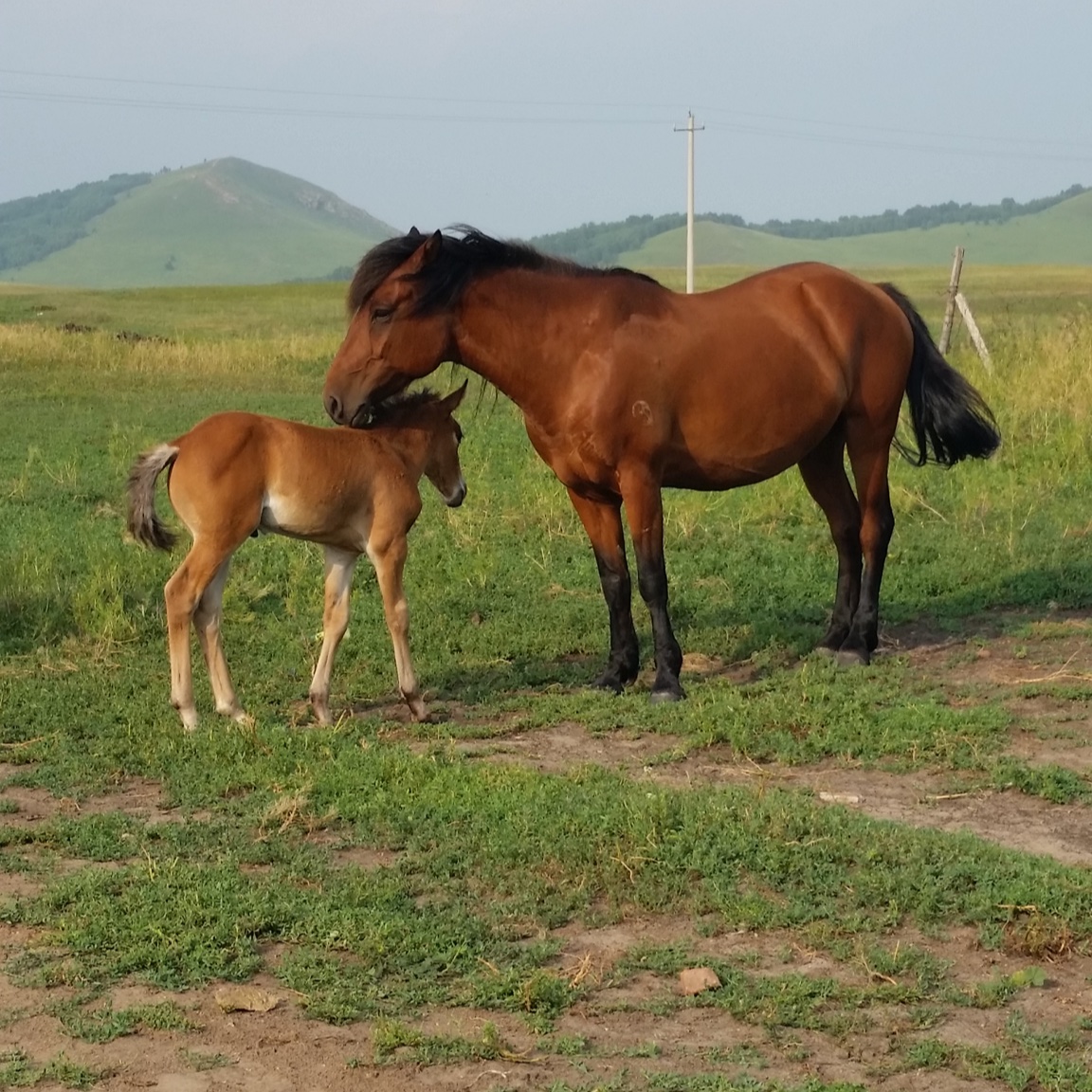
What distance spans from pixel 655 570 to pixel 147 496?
8.59 ft

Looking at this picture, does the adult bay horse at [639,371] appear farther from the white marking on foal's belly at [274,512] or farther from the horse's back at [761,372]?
the white marking on foal's belly at [274,512]

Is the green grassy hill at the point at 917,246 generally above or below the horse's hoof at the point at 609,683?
above

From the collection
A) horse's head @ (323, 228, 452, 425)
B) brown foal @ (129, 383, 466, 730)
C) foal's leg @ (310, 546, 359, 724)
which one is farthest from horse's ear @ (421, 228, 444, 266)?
foal's leg @ (310, 546, 359, 724)

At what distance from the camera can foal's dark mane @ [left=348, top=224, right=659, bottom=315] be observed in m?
7.50

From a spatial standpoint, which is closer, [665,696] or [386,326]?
[386,326]

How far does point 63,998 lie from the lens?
4234 millimetres

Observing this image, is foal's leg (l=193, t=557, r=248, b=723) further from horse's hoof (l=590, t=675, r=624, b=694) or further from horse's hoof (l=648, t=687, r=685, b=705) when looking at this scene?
horse's hoof (l=648, t=687, r=685, b=705)

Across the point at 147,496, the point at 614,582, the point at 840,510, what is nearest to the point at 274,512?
the point at 147,496

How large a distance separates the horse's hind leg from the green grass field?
0.95ft

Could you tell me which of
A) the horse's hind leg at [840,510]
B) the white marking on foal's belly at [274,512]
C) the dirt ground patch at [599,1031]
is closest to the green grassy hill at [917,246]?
the horse's hind leg at [840,510]

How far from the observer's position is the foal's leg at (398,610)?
7.37 m

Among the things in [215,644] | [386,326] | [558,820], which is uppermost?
[386,326]

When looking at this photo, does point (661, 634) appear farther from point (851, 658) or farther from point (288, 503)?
point (288, 503)

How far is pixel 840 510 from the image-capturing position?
8.98 m
